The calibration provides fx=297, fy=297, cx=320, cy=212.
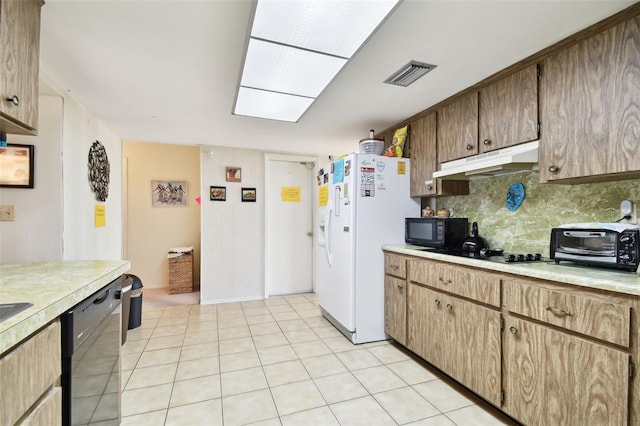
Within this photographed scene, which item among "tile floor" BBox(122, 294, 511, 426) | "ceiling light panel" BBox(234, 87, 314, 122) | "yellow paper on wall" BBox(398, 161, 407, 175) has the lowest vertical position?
"tile floor" BBox(122, 294, 511, 426)

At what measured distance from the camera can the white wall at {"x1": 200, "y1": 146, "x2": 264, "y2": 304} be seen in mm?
4098

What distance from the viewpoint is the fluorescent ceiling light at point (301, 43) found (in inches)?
51.8

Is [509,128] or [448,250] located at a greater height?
[509,128]

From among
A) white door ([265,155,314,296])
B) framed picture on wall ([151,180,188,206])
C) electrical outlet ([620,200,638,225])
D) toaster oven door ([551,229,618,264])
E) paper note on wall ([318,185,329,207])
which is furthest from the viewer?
framed picture on wall ([151,180,188,206])

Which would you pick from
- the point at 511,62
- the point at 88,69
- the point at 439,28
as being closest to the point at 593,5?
the point at 511,62

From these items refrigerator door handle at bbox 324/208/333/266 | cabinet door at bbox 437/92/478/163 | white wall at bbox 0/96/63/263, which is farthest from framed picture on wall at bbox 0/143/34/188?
cabinet door at bbox 437/92/478/163

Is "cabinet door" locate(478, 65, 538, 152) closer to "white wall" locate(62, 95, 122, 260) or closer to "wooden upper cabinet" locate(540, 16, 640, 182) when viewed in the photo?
"wooden upper cabinet" locate(540, 16, 640, 182)

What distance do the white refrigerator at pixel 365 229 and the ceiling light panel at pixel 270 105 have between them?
0.66m

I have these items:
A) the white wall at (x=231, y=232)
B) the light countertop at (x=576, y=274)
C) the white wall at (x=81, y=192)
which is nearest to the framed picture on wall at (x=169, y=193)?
the white wall at (x=231, y=232)

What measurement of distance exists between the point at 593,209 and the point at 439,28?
1.46 m

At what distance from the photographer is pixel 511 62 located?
1.90 metres

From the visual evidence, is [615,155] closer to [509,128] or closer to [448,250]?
[509,128]

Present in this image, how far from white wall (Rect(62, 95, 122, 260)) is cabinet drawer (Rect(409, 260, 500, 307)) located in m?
2.69

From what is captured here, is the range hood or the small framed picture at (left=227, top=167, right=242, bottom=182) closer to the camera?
the range hood
